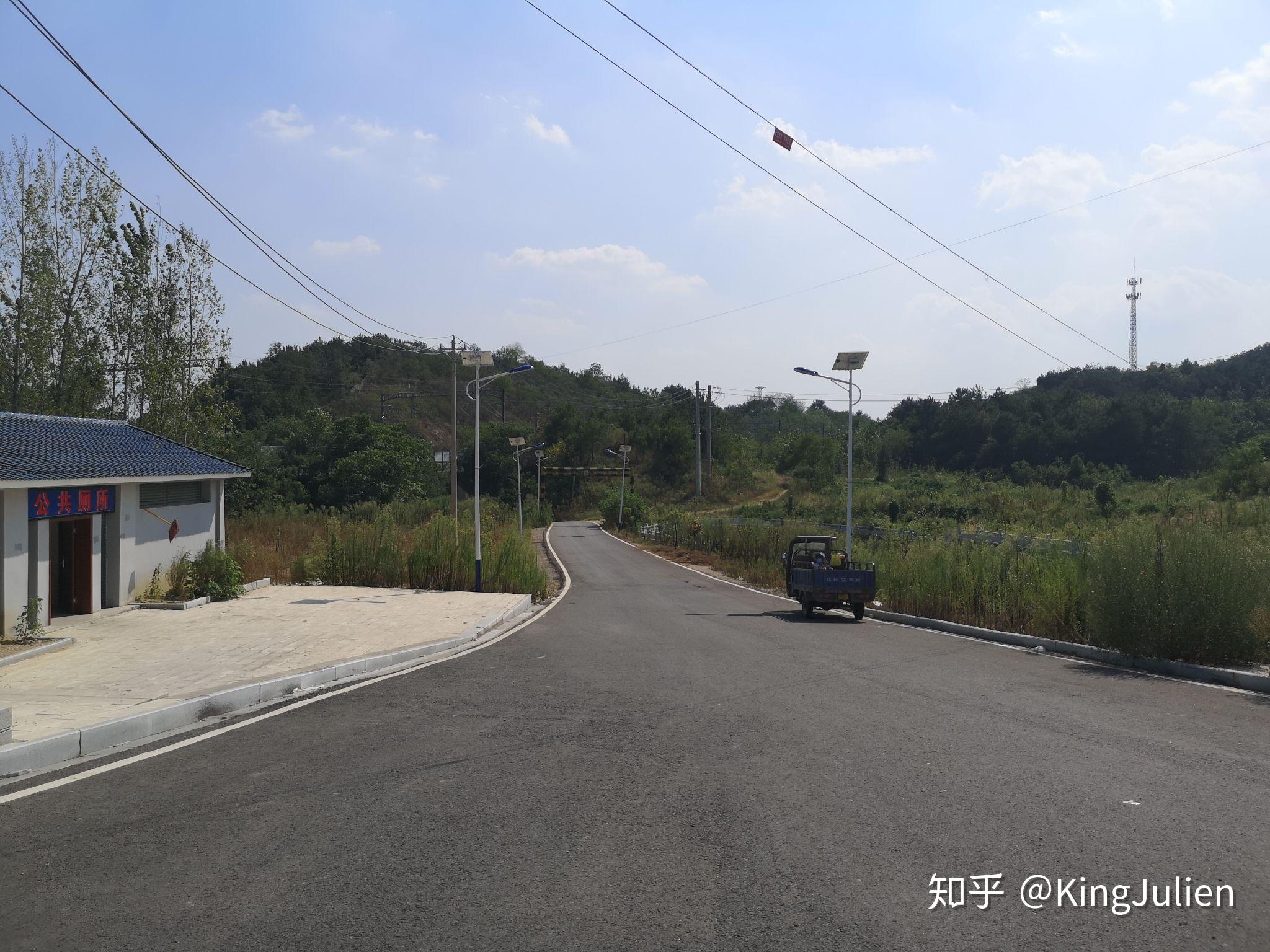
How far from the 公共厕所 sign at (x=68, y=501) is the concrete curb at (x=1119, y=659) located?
51.4ft

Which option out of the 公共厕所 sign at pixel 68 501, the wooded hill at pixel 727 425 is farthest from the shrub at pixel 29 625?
the wooded hill at pixel 727 425

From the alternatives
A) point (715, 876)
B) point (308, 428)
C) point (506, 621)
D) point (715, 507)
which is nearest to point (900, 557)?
point (506, 621)

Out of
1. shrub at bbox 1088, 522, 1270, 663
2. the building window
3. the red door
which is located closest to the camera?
shrub at bbox 1088, 522, 1270, 663

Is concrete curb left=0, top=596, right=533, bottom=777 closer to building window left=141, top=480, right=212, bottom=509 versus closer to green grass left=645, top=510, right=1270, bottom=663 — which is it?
building window left=141, top=480, right=212, bottom=509

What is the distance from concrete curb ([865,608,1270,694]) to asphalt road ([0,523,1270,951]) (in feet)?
1.95

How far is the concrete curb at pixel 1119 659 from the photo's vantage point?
10688 millimetres

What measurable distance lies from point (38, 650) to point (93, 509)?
4.52 m

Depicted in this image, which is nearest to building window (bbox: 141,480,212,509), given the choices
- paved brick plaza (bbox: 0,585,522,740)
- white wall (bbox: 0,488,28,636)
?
paved brick plaza (bbox: 0,585,522,740)

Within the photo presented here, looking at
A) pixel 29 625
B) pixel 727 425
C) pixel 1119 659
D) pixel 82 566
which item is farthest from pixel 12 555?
pixel 727 425

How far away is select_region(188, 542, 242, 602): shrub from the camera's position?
1975cm

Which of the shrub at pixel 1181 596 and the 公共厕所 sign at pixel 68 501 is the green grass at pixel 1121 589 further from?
the 公共厕所 sign at pixel 68 501

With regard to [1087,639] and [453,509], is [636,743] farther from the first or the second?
[453,509]

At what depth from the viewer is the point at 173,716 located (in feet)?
29.6

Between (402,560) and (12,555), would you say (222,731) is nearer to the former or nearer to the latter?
(12,555)
